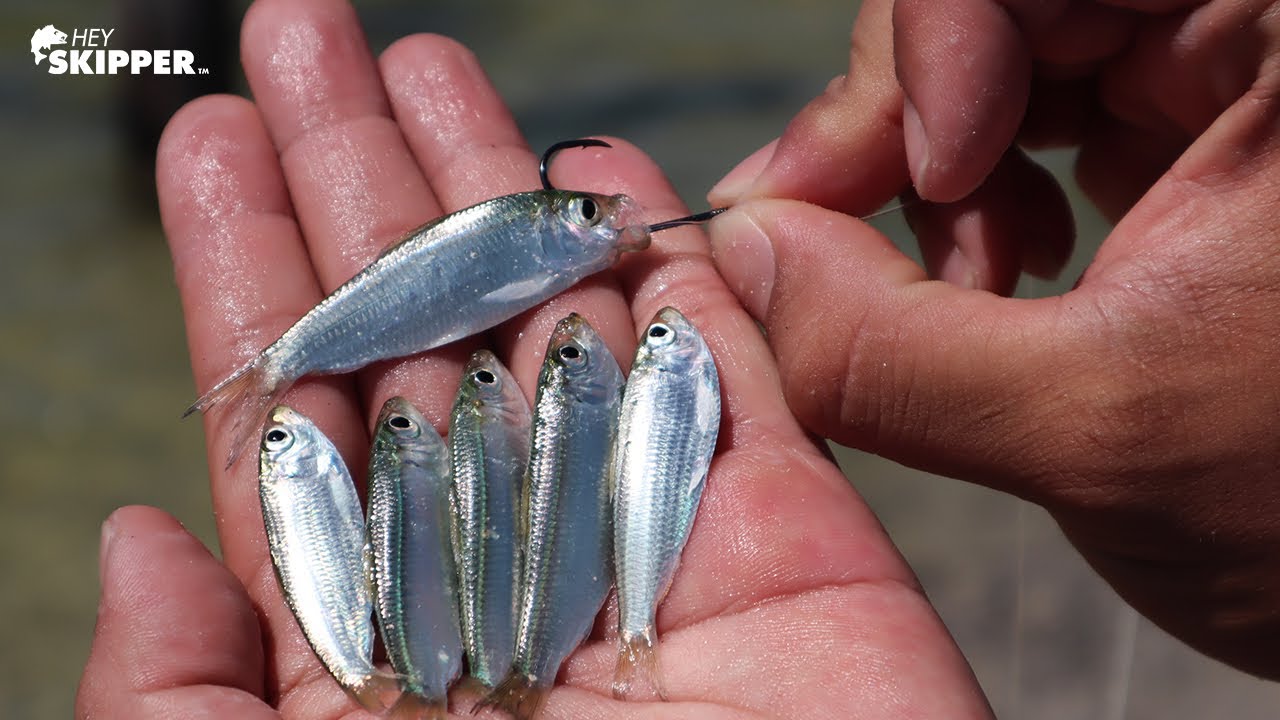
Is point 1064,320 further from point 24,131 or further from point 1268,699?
point 24,131

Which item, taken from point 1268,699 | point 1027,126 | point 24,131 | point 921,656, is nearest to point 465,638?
point 921,656

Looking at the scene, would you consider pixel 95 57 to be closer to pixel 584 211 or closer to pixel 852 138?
pixel 584 211

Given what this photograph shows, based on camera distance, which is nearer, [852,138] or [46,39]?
[852,138]

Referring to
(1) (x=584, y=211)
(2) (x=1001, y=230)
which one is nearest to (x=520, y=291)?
(1) (x=584, y=211)

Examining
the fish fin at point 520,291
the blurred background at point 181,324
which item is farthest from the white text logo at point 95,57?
the fish fin at point 520,291

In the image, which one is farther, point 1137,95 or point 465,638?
point 1137,95

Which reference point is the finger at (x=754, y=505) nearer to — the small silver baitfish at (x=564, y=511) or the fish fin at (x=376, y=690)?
the small silver baitfish at (x=564, y=511)

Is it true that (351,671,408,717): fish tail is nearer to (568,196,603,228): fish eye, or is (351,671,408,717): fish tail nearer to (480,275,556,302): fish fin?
(480,275,556,302): fish fin

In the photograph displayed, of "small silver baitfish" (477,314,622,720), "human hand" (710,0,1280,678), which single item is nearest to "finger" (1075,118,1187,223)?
"human hand" (710,0,1280,678)

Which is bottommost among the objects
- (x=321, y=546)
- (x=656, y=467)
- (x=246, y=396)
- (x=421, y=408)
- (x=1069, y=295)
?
(x=321, y=546)
